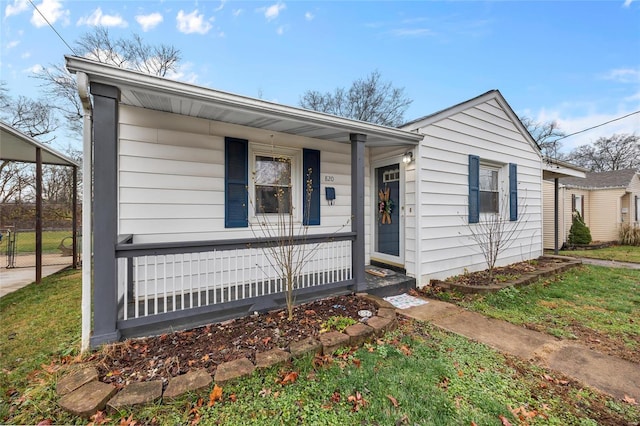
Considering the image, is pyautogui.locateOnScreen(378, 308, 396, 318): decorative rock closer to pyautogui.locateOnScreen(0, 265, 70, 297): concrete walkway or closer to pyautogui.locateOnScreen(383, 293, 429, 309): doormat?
pyautogui.locateOnScreen(383, 293, 429, 309): doormat

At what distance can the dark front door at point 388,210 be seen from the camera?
206 inches

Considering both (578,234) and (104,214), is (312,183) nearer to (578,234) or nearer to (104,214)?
(104,214)

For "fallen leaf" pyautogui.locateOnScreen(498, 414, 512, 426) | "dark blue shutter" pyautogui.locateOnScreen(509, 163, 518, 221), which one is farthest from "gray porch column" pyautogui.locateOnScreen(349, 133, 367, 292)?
"dark blue shutter" pyautogui.locateOnScreen(509, 163, 518, 221)

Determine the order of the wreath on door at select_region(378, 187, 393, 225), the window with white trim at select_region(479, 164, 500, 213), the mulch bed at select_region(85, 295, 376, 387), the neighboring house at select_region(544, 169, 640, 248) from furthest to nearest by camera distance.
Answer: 1. the neighboring house at select_region(544, 169, 640, 248)
2. the window with white trim at select_region(479, 164, 500, 213)
3. the wreath on door at select_region(378, 187, 393, 225)
4. the mulch bed at select_region(85, 295, 376, 387)

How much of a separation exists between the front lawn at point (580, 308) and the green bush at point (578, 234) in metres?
5.63

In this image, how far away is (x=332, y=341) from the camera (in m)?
2.56

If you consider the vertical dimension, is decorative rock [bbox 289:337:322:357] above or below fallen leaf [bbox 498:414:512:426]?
above

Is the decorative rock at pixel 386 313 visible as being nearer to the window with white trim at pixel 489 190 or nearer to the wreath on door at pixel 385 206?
the wreath on door at pixel 385 206

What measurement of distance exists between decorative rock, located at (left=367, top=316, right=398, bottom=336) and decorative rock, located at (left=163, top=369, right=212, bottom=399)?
1.68 m

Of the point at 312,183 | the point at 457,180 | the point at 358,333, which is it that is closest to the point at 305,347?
the point at 358,333

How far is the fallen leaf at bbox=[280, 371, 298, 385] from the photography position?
82.5 inches

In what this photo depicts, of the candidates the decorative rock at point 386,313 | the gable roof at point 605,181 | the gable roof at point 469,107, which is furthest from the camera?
the gable roof at point 605,181

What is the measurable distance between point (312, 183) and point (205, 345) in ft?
9.59

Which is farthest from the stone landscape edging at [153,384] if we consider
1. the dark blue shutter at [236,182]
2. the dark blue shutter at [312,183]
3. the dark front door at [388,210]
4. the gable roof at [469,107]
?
the gable roof at [469,107]
